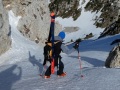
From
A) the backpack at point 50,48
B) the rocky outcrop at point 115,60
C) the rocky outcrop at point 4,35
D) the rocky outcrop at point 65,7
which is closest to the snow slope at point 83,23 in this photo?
the rocky outcrop at point 65,7

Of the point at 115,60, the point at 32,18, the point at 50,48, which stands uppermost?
the point at 50,48

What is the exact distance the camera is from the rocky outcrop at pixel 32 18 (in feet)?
108

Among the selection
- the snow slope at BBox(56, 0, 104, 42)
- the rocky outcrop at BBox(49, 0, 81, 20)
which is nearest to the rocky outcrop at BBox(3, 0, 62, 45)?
the snow slope at BBox(56, 0, 104, 42)

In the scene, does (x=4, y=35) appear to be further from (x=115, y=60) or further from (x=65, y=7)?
(x=65, y=7)

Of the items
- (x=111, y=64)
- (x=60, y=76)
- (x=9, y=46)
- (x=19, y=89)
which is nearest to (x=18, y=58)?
(x=9, y=46)

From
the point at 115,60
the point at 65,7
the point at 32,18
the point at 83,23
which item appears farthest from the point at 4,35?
the point at 65,7

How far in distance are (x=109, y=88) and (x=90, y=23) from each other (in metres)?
96.1

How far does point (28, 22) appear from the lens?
3425cm

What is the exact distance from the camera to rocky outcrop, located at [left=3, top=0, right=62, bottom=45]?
108 feet

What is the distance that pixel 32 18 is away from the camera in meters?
35.2

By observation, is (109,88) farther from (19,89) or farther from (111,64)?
(111,64)

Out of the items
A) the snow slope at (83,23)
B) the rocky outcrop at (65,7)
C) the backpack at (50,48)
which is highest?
the backpack at (50,48)

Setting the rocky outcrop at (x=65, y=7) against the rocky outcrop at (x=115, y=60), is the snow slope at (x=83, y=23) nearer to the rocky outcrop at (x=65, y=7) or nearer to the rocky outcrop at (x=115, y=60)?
the rocky outcrop at (x=65, y=7)

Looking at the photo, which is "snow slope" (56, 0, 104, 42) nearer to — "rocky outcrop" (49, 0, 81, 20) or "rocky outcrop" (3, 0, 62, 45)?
"rocky outcrop" (49, 0, 81, 20)
